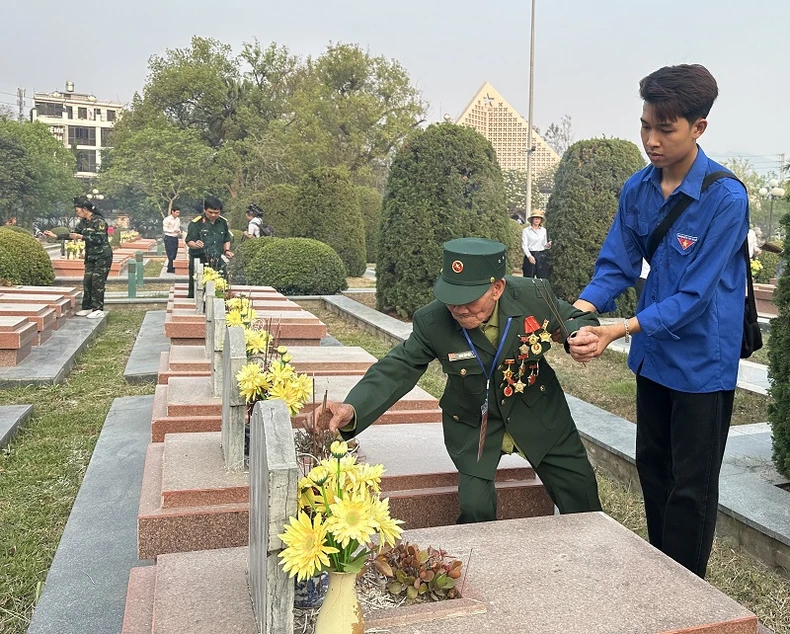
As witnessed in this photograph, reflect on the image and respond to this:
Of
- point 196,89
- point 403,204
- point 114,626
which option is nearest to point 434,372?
point 403,204

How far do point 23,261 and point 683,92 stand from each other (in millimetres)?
11116

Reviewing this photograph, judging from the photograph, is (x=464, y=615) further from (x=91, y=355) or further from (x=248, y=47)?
(x=248, y=47)

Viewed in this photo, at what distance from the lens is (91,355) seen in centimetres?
770

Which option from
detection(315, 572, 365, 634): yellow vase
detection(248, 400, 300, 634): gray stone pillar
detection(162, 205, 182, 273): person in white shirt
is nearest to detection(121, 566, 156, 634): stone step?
detection(248, 400, 300, 634): gray stone pillar

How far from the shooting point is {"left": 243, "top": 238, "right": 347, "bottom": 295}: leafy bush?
12.3 metres

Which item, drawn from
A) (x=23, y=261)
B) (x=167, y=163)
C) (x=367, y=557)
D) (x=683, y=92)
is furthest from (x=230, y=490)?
(x=167, y=163)

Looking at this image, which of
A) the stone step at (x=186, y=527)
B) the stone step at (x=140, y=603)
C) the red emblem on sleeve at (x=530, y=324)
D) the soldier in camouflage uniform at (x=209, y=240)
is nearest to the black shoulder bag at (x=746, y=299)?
the red emblem on sleeve at (x=530, y=324)

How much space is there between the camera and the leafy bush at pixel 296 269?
1229cm

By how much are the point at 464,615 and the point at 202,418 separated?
2216 millimetres

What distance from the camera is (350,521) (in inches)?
62.3

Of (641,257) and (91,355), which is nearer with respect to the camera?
(641,257)

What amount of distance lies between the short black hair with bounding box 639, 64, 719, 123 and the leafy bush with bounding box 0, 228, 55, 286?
1050 centimetres

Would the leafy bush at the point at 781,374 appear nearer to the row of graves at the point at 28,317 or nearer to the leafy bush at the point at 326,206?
the row of graves at the point at 28,317

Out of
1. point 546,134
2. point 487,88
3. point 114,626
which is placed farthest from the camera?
point 546,134
